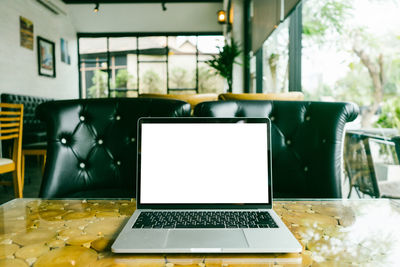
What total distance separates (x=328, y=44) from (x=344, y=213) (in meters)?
2.29

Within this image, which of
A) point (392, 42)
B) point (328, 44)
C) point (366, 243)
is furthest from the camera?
point (328, 44)

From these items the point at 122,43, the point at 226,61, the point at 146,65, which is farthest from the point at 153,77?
the point at 226,61

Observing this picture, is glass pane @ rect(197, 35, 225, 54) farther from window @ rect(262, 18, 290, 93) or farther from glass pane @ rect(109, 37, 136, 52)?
window @ rect(262, 18, 290, 93)

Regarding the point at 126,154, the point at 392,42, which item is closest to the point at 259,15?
the point at 392,42

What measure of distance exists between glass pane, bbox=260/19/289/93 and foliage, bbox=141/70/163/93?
4.62 m

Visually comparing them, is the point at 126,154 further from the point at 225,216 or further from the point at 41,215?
the point at 225,216

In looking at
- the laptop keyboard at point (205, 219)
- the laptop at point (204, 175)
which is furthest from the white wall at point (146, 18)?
the laptop keyboard at point (205, 219)

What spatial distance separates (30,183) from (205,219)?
3.89 meters

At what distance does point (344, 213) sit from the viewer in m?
0.76

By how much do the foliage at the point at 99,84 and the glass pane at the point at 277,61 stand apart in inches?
221

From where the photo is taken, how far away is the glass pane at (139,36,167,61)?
8664 millimetres

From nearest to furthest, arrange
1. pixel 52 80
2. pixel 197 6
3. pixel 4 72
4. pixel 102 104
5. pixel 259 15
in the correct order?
1. pixel 102 104
2. pixel 259 15
3. pixel 4 72
4. pixel 52 80
5. pixel 197 6

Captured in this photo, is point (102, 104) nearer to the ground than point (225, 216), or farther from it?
farther from it

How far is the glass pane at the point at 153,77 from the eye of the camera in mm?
8852
